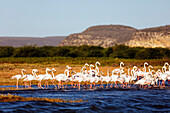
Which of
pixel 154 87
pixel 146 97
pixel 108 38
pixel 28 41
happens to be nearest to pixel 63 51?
pixel 154 87

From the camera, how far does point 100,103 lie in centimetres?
1645

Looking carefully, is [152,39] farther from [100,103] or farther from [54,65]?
[100,103]

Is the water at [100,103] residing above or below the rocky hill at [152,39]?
below

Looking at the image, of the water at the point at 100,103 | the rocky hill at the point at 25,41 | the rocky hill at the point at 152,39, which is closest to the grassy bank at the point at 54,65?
the water at the point at 100,103

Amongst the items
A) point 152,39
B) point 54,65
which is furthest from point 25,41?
point 54,65

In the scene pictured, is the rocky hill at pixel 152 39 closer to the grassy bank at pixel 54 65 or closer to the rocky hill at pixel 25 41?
the grassy bank at pixel 54 65

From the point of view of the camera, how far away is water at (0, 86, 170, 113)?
14734 mm

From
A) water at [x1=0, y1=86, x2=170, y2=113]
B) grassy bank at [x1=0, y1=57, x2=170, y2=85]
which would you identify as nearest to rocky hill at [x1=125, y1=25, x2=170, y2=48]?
grassy bank at [x1=0, y1=57, x2=170, y2=85]

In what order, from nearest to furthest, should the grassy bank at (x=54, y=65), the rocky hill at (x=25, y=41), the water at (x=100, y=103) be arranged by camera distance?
the water at (x=100, y=103) < the grassy bank at (x=54, y=65) < the rocky hill at (x=25, y=41)

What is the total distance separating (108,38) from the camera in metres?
135

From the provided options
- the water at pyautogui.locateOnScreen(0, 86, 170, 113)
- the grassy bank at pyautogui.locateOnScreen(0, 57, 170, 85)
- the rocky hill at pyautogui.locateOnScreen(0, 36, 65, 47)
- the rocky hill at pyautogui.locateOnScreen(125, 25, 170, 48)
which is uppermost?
the rocky hill at pyautogui.locateOnScreen(0, 36, 65, 47)

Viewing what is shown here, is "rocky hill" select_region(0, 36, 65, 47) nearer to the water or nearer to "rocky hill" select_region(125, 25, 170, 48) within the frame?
"rocky hill" select_region(125, 25, 170, 48)

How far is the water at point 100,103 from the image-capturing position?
14734 mm

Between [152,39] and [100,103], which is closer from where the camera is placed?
[100,103]
